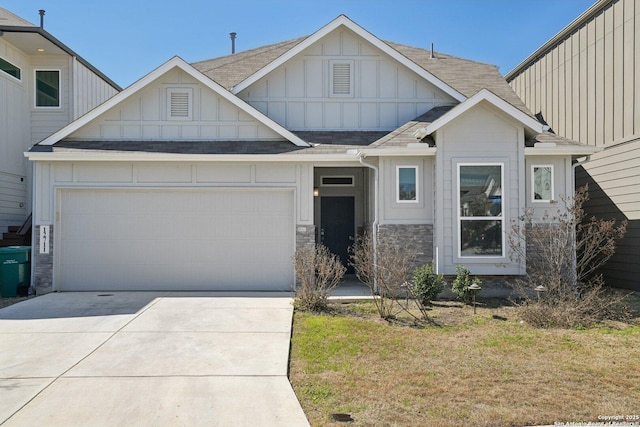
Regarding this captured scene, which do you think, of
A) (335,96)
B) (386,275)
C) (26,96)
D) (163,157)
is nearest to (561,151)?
(386,275)

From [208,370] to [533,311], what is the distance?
17.4 ft

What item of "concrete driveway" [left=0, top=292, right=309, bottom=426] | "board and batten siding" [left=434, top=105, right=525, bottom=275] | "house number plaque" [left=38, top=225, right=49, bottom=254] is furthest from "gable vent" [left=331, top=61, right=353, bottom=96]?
"house number plaque" [left=38, top=225, right=49, bottom=254]

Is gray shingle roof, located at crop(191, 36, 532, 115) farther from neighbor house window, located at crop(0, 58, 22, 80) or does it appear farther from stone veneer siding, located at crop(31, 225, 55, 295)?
stone veneer siding, located at crop(31, 225, 55, 295)

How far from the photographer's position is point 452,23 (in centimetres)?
1471

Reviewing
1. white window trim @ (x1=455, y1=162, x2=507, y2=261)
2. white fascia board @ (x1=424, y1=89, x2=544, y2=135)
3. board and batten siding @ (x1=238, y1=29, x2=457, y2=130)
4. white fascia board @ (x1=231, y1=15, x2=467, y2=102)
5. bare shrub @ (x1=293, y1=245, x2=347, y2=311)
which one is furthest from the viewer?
board and batten siding @ (x1=238, y1=29, x2=457, y2=130)

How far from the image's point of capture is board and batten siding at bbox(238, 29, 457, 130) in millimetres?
12469

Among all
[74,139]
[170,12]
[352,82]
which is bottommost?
[74,139]

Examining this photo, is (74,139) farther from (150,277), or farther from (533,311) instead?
(533,311)

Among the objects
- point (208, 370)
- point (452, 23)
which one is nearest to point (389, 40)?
point (452, 23)

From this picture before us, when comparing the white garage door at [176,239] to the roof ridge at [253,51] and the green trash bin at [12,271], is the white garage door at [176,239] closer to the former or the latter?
the green trash bin at [12,271]

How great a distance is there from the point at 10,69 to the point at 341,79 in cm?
926

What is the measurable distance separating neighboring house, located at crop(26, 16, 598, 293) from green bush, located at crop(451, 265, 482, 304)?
346mm

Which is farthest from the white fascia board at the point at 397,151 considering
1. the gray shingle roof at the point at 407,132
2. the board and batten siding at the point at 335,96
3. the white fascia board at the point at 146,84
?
the board and batten siding at the point at 335,96

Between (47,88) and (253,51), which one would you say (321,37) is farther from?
(47,88)
